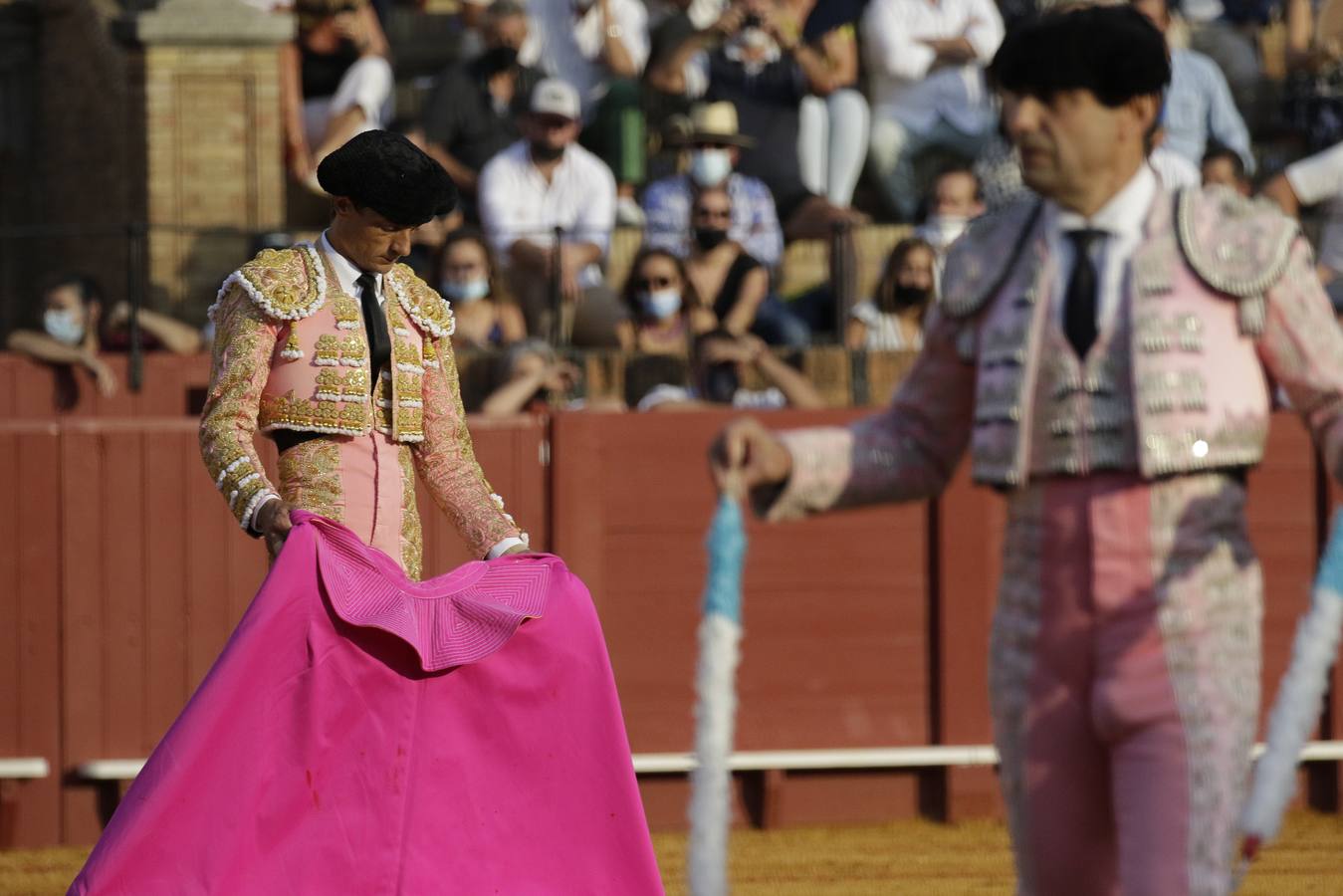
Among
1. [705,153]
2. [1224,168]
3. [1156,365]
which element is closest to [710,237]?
[705,153]

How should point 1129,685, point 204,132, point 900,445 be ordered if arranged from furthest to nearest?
point 204,132 < point 900,445 < point 1129,685

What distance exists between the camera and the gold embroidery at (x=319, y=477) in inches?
160

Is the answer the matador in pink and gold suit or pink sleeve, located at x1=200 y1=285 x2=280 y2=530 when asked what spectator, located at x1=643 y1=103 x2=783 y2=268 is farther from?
the matador in pink and gold suit

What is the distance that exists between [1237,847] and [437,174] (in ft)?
5.86

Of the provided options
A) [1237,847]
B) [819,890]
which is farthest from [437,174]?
[819,890]

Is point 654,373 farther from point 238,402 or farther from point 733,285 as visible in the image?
point 238,402

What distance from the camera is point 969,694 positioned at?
7.48 metres

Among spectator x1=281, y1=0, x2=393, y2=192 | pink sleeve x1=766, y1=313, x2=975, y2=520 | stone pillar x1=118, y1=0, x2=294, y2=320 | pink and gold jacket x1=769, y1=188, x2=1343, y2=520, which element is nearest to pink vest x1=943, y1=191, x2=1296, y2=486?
pink and gold jacket x1=769, y1=188, x2=1343, y2=520

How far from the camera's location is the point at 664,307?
8031mm

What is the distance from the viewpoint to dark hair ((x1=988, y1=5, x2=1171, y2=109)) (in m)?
2.84

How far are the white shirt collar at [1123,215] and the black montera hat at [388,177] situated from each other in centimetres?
130

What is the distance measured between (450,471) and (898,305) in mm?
4083

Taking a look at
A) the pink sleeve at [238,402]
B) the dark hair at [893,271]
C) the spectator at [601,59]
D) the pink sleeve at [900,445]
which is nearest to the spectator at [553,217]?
the spectator at [601,59]

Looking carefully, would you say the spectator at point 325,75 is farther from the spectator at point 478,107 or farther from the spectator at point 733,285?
the spectator at point 733,285
